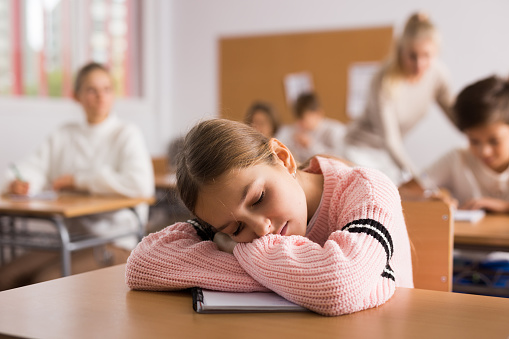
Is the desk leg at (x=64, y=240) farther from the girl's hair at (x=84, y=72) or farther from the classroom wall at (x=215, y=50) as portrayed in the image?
the classroom wall at (x=215, y=50)

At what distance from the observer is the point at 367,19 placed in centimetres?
580

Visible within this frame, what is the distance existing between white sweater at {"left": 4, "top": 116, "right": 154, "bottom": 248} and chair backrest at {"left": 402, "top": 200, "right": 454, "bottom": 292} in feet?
6.42

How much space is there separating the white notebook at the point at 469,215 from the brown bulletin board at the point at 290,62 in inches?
140

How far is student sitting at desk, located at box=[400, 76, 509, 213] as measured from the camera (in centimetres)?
245

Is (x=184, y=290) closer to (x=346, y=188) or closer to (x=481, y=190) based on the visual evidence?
(x=346, y=188)

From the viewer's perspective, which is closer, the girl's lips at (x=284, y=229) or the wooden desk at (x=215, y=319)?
the wooden desk at (x=215, y=319)

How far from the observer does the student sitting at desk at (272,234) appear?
3.10 feet

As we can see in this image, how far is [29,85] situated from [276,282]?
4455mm

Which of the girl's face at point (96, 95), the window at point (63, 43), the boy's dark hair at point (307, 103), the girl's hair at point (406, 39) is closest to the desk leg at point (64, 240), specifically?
the girl's face at point (96, 95)

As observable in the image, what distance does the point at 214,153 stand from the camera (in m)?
1.08

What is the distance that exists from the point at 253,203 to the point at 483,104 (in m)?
1.66

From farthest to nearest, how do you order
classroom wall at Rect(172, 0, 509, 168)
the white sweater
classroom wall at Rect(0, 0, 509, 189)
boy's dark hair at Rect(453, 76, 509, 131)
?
classroom wall at Rect(172, 0, 509, 168) → classroom wall at Rect(0, 0, 509, 189) → the white sweater → boy's dark hair at Rect(453, 76, 509, 131)

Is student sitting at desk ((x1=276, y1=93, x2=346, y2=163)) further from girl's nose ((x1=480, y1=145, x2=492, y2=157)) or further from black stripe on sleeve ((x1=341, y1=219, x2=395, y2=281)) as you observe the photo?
black stripe on sleeve ((x1=341, y1=219, x2=395, y2=281))

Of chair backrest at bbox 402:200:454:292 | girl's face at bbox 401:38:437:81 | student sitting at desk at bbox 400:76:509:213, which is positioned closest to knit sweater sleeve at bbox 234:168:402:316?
chair backrest at bbox 402:200:454:292
